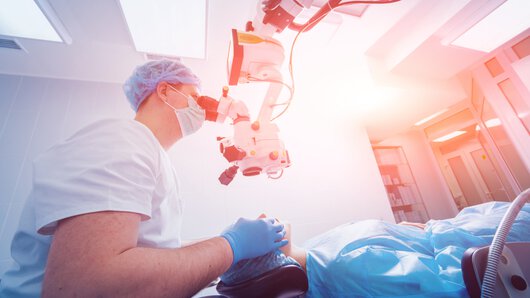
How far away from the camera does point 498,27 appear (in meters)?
2.10

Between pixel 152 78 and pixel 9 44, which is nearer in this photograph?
pixel 152 78

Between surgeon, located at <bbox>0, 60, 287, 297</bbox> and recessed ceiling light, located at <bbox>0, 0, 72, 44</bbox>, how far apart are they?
1.43 metres

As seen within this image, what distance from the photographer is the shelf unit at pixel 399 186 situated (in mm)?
4359

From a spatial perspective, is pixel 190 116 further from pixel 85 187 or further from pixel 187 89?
pixel 85 187

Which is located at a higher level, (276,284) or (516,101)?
(516,101)

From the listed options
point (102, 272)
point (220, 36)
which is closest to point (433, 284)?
point (102, 272)

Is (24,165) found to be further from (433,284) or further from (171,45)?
(433,284)

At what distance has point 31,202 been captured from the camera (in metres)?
0.64

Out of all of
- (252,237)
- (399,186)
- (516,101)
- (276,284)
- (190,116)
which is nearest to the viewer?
(276,284)

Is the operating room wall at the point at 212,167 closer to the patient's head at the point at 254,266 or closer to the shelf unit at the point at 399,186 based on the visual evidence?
the patient's head at the point at 254,266

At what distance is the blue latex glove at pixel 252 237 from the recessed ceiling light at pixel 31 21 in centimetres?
182

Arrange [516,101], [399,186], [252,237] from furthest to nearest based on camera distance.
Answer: [399,186], [516,101], [252,237]

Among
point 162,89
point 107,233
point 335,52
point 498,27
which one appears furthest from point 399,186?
Answer: point 107,233

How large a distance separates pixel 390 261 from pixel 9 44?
2.83 meters
